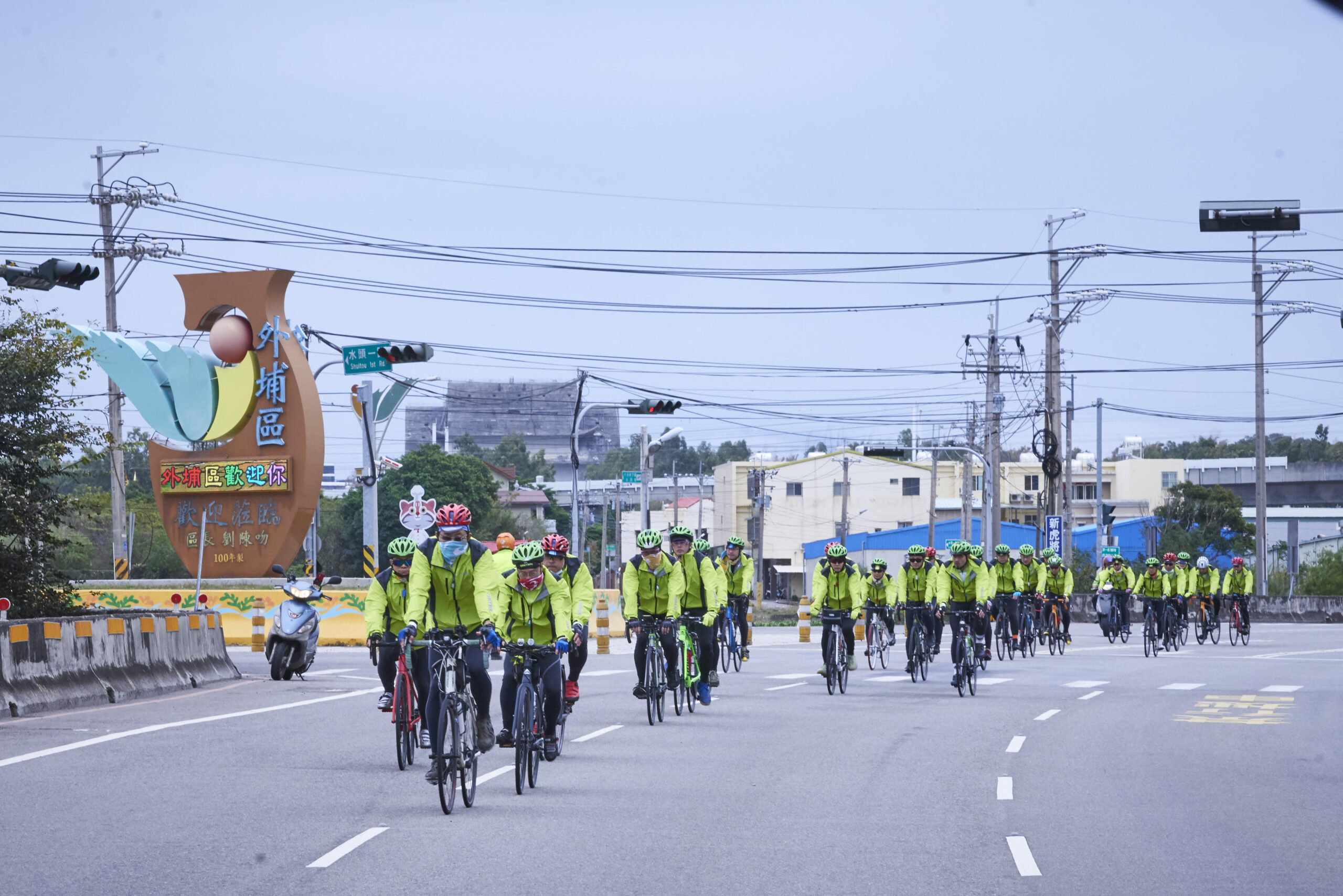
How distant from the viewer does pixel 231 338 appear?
36.2m

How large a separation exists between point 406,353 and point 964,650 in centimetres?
1420

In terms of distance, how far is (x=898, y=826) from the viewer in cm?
1047

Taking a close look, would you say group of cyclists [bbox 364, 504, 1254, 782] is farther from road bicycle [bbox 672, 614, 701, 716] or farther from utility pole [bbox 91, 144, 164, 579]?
utility pole [bbox 91, 144, 164, 579]

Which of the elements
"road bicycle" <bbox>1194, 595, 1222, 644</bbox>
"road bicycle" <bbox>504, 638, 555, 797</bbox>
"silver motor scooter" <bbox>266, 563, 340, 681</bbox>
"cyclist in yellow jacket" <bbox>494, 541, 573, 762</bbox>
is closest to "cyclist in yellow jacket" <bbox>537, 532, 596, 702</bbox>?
"cyclist in yellow jacket" <bbox>494, 541, 573, 762</bbox>

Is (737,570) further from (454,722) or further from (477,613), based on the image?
(454,722)

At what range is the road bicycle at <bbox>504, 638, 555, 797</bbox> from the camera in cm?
1190

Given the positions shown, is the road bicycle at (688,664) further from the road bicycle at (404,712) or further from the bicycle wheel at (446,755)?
the bicycle wheel at (446,755)

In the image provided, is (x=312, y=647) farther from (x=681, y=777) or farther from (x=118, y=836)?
(x=118, y=836)

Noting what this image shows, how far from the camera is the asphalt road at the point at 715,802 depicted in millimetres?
8742

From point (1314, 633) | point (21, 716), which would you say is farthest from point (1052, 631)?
point (21, 716)

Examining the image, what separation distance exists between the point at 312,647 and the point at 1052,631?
1688 cm

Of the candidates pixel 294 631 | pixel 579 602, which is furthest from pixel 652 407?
pixel 579 602

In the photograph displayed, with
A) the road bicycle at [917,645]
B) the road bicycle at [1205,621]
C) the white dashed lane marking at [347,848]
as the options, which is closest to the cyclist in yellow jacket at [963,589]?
the road bicycle at [917,645]

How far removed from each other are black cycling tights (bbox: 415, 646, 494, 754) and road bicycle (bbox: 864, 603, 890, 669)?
15041 mm
